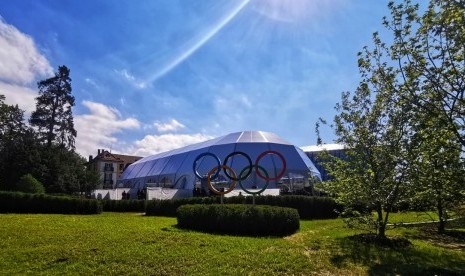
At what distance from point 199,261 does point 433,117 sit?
6.29 m

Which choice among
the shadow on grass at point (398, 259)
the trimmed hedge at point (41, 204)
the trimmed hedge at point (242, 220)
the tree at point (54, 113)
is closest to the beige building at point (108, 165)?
the tree at point (54, 113)

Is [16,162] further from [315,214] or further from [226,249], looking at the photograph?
[226,249]

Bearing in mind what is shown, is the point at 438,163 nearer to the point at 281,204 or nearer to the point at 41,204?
the point at 281,204

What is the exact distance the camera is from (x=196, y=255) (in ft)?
32.3

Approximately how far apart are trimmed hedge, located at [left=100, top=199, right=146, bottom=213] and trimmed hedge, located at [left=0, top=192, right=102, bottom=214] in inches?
137

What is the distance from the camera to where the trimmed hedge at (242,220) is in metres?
13.7

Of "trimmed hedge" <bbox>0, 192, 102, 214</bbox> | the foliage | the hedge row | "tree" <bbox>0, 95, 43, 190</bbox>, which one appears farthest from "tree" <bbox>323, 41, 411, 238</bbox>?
"tree" <bbox>0, 95, 43, 190</bbox>

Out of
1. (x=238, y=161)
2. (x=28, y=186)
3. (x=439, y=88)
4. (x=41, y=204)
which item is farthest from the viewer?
(x=238, y=161)

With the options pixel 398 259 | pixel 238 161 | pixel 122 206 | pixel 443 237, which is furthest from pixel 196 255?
pixel 238 161

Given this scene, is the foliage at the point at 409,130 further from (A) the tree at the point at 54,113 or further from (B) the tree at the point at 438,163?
(A) the tree at the point at 54,113

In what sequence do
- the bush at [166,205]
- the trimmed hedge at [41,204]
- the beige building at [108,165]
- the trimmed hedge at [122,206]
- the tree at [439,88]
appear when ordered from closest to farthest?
the tree at [439,88]
the trimmed hedge at [41,204]
the bush at [166,205]
the trimmed hedge at [122,206]
the beige building at [108,165]

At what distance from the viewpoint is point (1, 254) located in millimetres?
9695

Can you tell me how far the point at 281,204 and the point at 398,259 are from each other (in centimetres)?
1099

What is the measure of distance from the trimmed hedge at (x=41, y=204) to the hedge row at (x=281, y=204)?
352 centimetres
